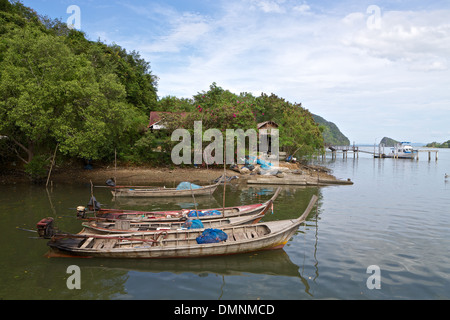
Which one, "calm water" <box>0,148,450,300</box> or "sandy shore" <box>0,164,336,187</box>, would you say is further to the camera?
"sandy shore" <box>0,164,336,187</box>

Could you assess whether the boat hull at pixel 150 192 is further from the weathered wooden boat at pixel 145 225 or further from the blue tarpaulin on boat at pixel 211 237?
the blue tarpaulin on boat at pixel 211 237

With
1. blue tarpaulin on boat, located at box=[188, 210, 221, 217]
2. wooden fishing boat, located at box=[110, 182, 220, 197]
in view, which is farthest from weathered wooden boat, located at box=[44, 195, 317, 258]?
wooden fishing boat, located at box=[110, 182, 220, 197]

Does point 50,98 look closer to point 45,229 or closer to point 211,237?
point 45,229

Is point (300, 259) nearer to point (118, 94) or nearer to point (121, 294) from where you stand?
point (121, 294)

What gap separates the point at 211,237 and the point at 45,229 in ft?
16.8

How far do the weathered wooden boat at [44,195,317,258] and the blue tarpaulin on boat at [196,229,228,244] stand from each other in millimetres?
236

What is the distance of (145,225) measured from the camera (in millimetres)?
11500

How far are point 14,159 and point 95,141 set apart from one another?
9.78 meters

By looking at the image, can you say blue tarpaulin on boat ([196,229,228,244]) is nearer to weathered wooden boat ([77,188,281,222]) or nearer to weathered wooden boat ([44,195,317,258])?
weathered wooden boat ([44,195,317,258])

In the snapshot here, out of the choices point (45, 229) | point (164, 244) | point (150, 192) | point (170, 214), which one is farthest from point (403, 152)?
point (45, 229)

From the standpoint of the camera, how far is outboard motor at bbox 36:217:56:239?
8877 mm
